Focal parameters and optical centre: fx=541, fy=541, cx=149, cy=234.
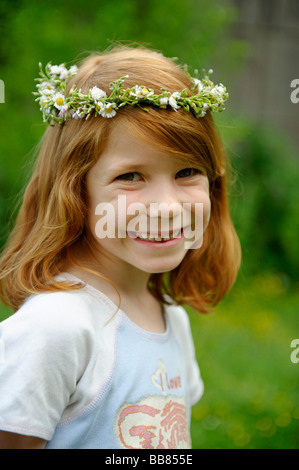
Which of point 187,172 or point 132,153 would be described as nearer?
point 132,153

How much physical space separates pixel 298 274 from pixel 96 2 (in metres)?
3.89

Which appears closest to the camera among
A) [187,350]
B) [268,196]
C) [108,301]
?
[108,301]

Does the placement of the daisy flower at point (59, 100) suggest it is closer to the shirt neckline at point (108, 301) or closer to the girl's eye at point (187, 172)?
the girl's eye at point (187, 172)

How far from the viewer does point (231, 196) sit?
3.09 meters

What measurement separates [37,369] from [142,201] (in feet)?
1.87

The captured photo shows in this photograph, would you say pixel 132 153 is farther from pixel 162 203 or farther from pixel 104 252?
pixel 104 252

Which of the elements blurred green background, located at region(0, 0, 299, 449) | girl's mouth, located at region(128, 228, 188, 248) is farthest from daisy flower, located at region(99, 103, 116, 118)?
blurred green background, located at region(0, 0, 299, 449)

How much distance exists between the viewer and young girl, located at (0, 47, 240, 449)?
151 centimetres

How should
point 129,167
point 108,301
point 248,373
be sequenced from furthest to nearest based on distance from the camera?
point 248,373
point 108,301
point 129,167
